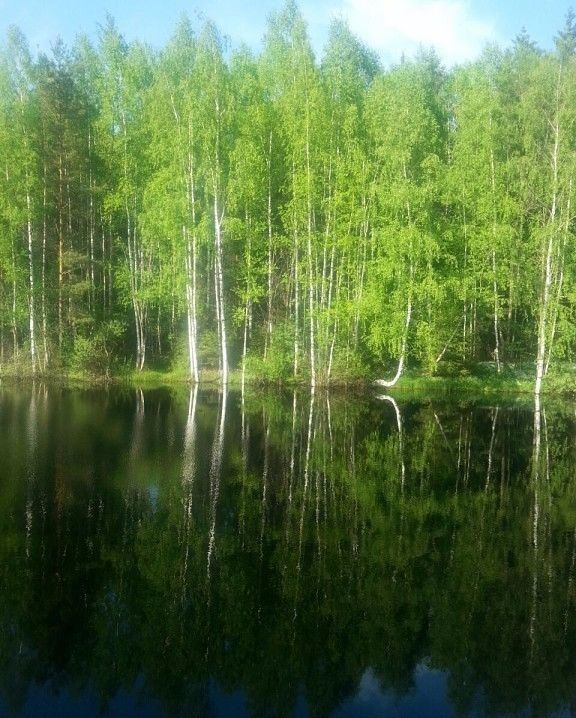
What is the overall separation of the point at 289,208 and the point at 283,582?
963 inches

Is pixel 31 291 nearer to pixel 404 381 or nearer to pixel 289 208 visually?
pixel 289 208

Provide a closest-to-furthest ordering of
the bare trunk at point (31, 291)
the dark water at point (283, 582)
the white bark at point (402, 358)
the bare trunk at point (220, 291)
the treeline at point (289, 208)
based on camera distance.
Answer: the dark water at point (283, 582) → the white bark at point (402, 358) → the treeline at point (289, 208) → the bare trunk at point (220, 291) → the bare trunk at point (31, 291)

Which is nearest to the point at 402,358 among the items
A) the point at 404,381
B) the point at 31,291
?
the point at 404,381

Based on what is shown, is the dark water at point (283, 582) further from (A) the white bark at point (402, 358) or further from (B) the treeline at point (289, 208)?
(B) the treeline at point (289, 208)

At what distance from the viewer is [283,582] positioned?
24.8ft

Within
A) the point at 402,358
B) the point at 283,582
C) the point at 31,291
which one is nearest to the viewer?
the point at 283,582

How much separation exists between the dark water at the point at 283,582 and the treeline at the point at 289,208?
15821 mm

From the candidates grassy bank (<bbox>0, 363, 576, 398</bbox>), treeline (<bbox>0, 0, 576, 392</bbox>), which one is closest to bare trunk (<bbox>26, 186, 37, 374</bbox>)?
treeline (<bbox>0, 0, 576, 392</bbox>)

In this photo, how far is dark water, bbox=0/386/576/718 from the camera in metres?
5.68

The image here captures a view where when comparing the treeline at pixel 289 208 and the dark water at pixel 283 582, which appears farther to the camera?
the treeline at pixel 289 208

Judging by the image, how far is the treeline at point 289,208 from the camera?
29141 millimetres

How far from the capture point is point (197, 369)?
31594 millimetres

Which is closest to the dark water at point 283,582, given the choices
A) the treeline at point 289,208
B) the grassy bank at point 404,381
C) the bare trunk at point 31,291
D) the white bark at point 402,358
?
the white bark at point 402,358

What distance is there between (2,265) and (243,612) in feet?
99.0
